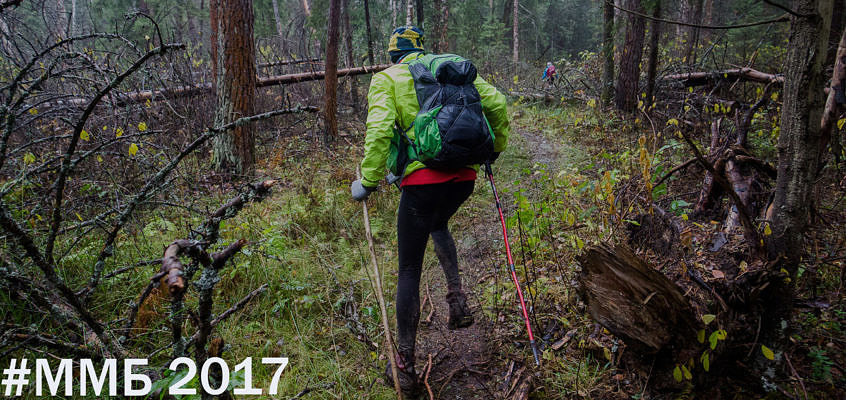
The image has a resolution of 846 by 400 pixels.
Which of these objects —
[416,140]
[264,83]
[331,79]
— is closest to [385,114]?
[416,140]

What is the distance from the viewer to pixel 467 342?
3.40 m

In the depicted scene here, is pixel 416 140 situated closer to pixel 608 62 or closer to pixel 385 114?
pixel 385 114

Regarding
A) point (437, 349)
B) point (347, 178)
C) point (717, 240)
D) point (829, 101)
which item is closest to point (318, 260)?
point (437, 349)

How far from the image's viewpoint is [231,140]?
687cm

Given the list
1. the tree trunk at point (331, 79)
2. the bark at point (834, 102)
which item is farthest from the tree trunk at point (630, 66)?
the bark at point (834, 102)

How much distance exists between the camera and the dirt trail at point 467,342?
296 centimetres

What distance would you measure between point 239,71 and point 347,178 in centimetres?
250

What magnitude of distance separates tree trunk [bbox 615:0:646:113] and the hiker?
7.21 metres

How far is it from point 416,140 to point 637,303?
155 centimetres

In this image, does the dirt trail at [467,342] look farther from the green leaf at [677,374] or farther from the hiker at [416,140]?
the green leaf at [677,374]

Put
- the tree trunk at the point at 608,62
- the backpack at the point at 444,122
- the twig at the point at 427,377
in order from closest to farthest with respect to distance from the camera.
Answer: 1. the backpack at the point at 444,122
2. the twig at the point at 427,377
3. the tree trunk at the point at 608,62

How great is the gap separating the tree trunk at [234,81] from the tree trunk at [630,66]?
23.9ft

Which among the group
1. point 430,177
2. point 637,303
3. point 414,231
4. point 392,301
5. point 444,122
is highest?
point 444,122

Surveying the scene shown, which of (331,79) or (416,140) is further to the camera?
(331,79)
